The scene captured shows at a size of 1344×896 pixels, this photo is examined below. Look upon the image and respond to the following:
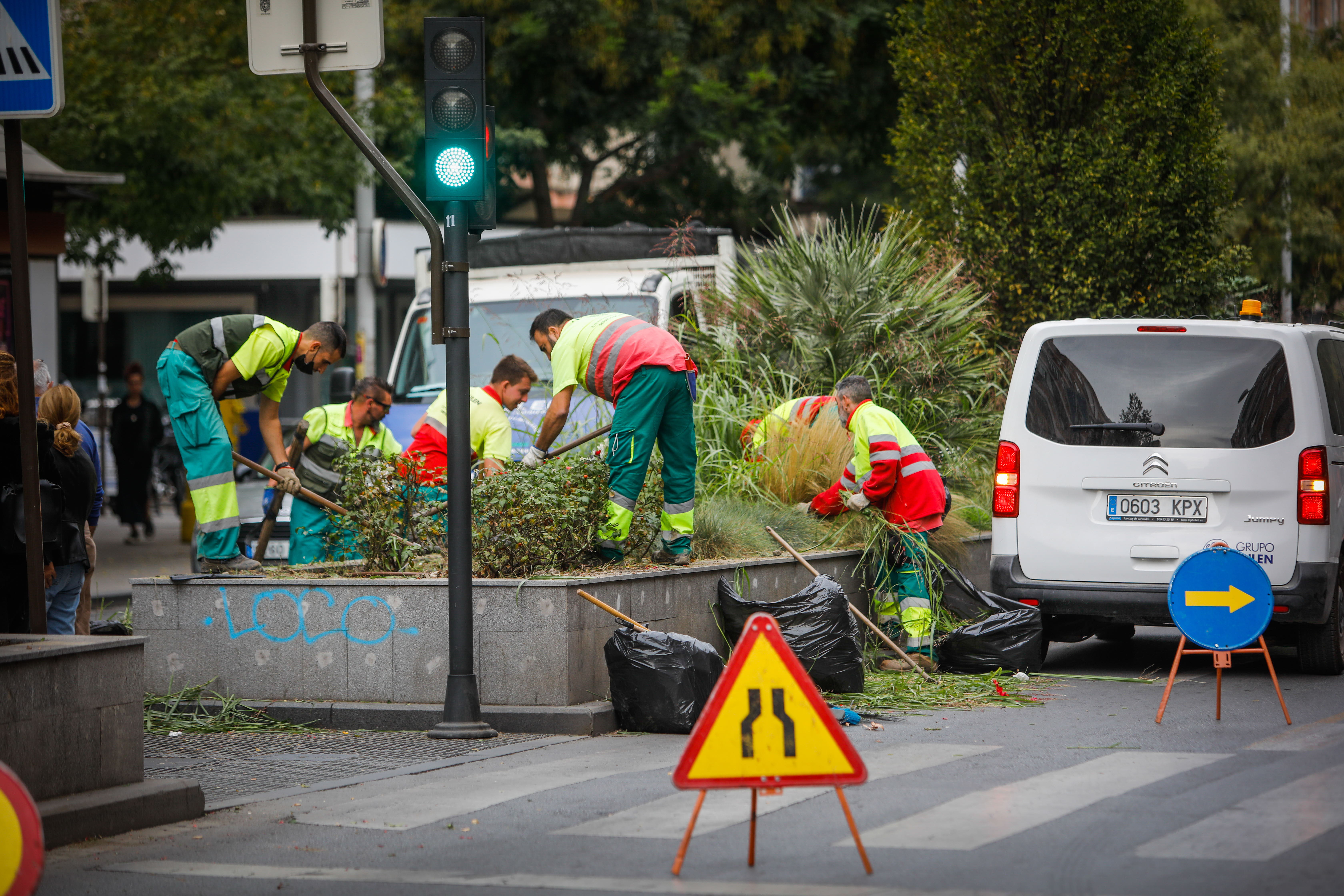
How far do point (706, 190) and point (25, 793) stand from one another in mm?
22909

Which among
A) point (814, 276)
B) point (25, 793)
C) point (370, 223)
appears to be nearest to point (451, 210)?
point (25, 793)

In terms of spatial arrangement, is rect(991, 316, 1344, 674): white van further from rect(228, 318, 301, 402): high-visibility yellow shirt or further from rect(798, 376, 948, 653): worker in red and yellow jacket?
rect(228, 318, 301, 402): high-visibility yellow shirt

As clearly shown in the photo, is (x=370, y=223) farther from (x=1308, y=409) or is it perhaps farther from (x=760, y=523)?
(x=1308, y=409)

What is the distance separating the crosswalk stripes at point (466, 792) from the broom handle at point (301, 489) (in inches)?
101

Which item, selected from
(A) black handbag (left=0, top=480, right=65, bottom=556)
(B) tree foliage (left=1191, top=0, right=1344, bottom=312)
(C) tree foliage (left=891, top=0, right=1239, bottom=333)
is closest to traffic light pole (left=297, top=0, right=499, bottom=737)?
(A) black handbag (left=0, top=480, right=65, bottom=556)

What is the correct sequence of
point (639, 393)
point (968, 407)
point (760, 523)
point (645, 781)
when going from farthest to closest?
point (968, 407) → point (760, 523) → point (639, 393) → point (645, 781)

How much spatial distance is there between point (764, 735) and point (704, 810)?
96 centimetres

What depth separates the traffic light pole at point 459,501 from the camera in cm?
767

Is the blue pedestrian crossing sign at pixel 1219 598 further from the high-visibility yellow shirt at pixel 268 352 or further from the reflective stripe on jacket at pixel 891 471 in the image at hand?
the high-visibility yellow shirt at pixel 268 352

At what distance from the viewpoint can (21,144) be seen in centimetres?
608

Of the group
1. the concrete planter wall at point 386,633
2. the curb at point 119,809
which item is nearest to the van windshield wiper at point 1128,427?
the concrete planter wall at point 386,633

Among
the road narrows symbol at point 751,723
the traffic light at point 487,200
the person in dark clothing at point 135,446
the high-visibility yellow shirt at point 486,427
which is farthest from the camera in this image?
the person in dark clothing at point 135,446

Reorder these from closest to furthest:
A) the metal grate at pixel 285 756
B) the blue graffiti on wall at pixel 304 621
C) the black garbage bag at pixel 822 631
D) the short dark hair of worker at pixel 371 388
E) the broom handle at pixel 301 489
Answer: the metal grate at pixel 285 756, the blue graffiti on wall at pixel 304 621, the black garbage bag at pixel 822 631, the broom handle at pixel 301 489, the short dark hair of worker at pixel 371 388

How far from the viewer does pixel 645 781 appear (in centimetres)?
663
